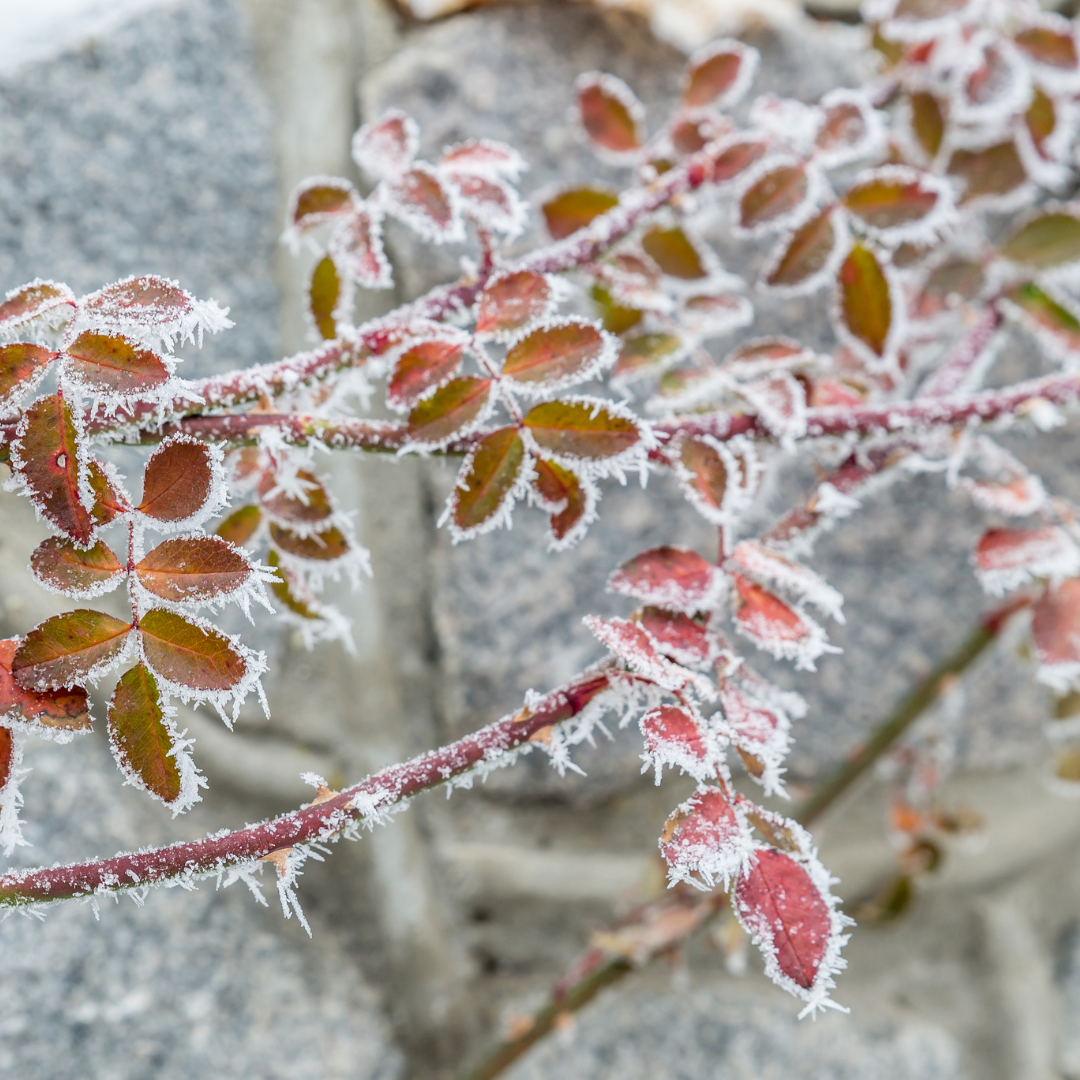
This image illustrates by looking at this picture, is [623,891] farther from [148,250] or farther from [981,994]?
[148,250]

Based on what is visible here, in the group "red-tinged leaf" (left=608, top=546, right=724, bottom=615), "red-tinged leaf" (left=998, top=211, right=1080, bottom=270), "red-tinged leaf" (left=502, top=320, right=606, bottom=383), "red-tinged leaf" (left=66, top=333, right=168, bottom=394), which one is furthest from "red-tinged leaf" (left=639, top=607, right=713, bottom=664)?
"red-tinged leaf" (left=998, top=211, right=1080, bottom=270)

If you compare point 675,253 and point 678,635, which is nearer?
point 678,635

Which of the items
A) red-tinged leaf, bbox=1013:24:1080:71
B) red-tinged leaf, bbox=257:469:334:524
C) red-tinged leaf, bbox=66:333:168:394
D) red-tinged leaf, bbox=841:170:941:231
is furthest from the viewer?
red-tinged leaf, bbox=1013:24:1080:71

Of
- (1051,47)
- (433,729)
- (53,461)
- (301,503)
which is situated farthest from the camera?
(433,729)

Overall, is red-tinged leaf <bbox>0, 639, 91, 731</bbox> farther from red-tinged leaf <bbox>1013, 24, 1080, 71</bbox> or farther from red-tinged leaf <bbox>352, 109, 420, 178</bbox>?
red-tinged leaf <bbox>1013, 24, 1080, 71</bbox>

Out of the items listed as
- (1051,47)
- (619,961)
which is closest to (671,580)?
(619,961)

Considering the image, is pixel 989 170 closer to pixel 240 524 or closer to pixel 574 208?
pixel 574 208
